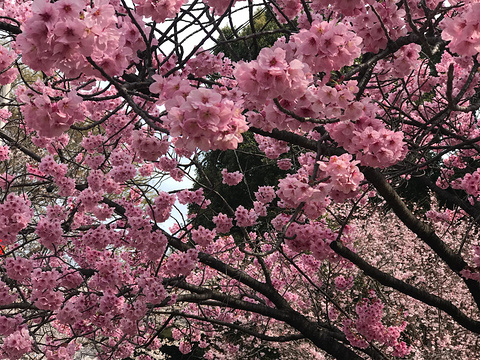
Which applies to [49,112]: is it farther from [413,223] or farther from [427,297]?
[427,297]

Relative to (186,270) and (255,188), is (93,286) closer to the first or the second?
(186,270)

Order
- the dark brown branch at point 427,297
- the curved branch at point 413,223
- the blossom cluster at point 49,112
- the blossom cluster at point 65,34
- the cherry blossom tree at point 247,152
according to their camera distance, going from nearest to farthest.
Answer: the blossom cluster at point 65,34
the cherry blossom tree at point 247,152
the blossom cluster at point 49,112
the curved branch at point 413,223
the dark brown branch at point 427,297

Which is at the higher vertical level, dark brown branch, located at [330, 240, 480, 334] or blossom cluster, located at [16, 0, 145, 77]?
dark brown branch, located at [330, 240, 480, 334]

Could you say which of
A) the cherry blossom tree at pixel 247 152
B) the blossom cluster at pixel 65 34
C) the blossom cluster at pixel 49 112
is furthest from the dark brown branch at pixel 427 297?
the blossom cluster at pixel 65 34

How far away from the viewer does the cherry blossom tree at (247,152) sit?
1747 millimetres

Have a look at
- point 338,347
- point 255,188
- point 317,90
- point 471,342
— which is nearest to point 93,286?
point 338,347

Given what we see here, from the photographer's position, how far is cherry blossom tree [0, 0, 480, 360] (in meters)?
1.75

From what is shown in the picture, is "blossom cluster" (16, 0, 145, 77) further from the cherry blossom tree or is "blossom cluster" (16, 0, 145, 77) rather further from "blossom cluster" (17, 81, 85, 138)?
"blossom cluster" (17, 81, 85, 138)

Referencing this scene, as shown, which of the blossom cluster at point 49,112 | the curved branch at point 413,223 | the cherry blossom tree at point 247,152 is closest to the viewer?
the cherry blossom tree at point 247,152

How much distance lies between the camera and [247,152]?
16.0 feet

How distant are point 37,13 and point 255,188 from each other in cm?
1436

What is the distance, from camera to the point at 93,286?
4.35 meters

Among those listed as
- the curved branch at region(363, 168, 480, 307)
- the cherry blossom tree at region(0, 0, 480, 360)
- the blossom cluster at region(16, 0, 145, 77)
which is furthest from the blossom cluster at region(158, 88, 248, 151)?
the curved branch at region(363, 168, 480, 307)

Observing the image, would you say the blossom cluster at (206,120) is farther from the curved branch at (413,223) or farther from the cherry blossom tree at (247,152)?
the curved branch at (413,223)
